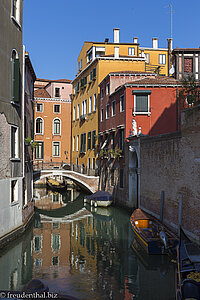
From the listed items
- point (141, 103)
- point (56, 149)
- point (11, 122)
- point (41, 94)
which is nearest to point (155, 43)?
point (41, 94)

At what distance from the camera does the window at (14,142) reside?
46.5ft

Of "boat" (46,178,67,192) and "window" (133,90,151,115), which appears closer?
"window" (133,90,151,115)

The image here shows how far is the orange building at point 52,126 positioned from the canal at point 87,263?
19642mm

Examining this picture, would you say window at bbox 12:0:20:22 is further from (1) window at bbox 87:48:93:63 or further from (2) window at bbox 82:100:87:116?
(2) window at bbox 82:100:87:116

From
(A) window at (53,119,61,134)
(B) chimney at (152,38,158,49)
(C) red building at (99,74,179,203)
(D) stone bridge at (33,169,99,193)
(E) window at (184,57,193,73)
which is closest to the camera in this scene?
(C) red building at (99,74,179,203)

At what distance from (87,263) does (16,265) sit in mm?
2400

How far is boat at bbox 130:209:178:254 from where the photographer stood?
484 inches

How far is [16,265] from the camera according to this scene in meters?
11.7

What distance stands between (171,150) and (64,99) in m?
26.7

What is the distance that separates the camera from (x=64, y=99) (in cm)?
4041

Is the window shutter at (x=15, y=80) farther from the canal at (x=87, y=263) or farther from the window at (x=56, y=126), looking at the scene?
the window at (x=56, y=126)

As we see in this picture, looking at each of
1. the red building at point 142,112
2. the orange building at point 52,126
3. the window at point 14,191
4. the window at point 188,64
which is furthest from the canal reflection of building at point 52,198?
the window at point 188,64

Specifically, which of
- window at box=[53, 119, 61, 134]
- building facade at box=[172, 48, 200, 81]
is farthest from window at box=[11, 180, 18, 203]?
window at box=[53, 119, 61, 134]

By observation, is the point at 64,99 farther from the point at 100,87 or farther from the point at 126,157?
the point at 126,157
